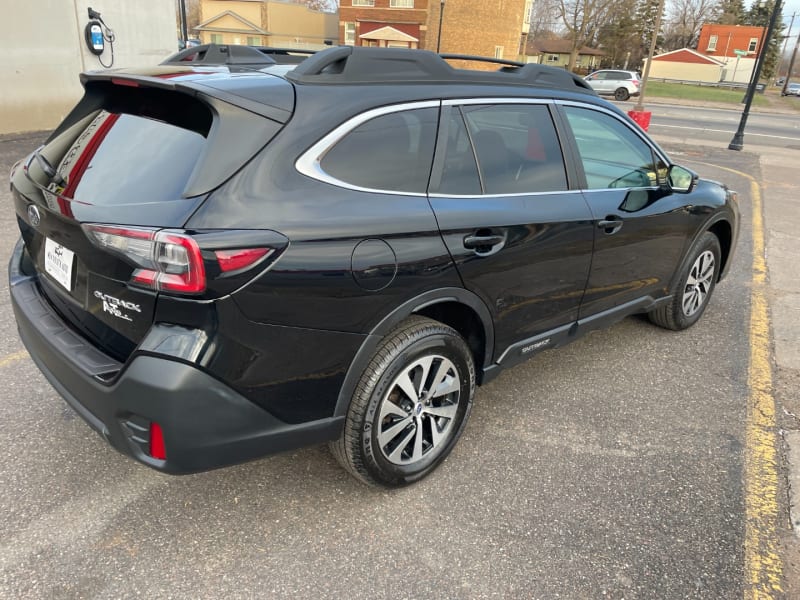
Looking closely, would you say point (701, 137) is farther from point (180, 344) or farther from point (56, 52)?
point (180, 344)

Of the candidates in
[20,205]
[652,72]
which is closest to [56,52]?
[20,205]

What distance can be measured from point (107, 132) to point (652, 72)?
7670cm

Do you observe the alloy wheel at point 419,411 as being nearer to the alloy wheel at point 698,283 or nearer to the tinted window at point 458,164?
the tinted window at point 458,164

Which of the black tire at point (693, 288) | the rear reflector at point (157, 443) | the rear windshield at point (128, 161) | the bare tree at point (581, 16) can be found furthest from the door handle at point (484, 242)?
the bare tree at point (581, 16)

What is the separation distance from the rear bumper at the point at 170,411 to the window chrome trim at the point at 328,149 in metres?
0.81

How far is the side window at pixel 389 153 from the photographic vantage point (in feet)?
7.54

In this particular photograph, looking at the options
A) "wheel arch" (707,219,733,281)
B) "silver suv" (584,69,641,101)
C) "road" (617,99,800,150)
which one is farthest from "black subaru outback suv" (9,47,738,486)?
"silver suv" (584,69,641,101)

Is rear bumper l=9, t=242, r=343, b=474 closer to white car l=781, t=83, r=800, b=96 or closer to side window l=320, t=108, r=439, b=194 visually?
side window l=320, t=108, r=439, b=194

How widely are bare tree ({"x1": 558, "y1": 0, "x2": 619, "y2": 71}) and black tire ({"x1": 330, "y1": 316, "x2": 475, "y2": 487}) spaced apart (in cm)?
5460

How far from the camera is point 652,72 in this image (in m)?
68.5

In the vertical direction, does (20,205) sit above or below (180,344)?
above

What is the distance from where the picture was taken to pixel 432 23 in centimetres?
4241

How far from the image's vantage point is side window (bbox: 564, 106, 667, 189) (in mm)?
3381

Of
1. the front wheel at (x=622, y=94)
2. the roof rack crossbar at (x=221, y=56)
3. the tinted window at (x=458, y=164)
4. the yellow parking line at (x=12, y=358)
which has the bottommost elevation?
the yellow parking line at (x=12, y=358)
